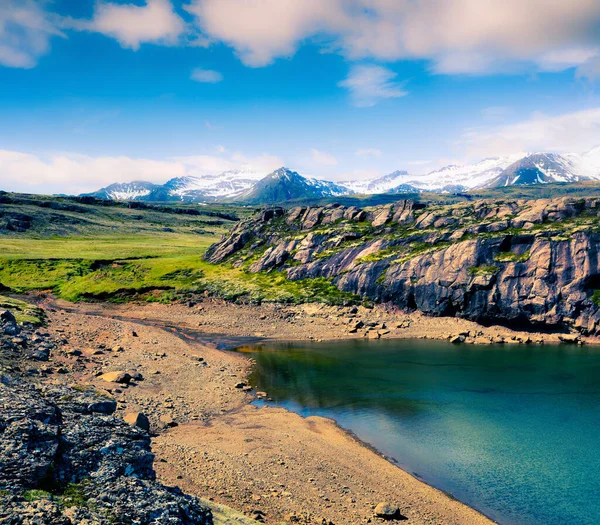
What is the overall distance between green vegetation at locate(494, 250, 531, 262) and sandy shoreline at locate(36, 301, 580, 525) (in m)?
16.5

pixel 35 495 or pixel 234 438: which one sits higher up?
pixel 35 495

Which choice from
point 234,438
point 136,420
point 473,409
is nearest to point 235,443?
point 234,438

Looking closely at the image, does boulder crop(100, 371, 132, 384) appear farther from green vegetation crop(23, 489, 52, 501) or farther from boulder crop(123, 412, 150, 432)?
green vegetation crop(23, 489, 52, 501)

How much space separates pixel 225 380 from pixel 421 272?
58.8 meters

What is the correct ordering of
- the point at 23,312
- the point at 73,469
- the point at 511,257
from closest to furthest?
the point at 73,469
the point at 23,312
the point at 511,257

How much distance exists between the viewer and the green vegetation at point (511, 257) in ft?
305

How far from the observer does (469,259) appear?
321ft

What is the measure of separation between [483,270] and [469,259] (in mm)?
4442

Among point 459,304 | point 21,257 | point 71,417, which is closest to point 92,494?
point 71,417

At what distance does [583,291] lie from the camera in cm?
8538

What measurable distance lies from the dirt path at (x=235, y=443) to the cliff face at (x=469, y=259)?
156 feet

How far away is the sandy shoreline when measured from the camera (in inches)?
1240

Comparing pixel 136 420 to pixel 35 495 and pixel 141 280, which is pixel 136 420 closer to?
pixel 35 495

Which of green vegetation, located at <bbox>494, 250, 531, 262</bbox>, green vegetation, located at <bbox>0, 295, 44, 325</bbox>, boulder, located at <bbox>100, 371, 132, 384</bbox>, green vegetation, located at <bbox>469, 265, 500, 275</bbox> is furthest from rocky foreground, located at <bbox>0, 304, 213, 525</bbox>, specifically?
green vegetation, located at <bbox>494, 250, 531, 262</bbox>
